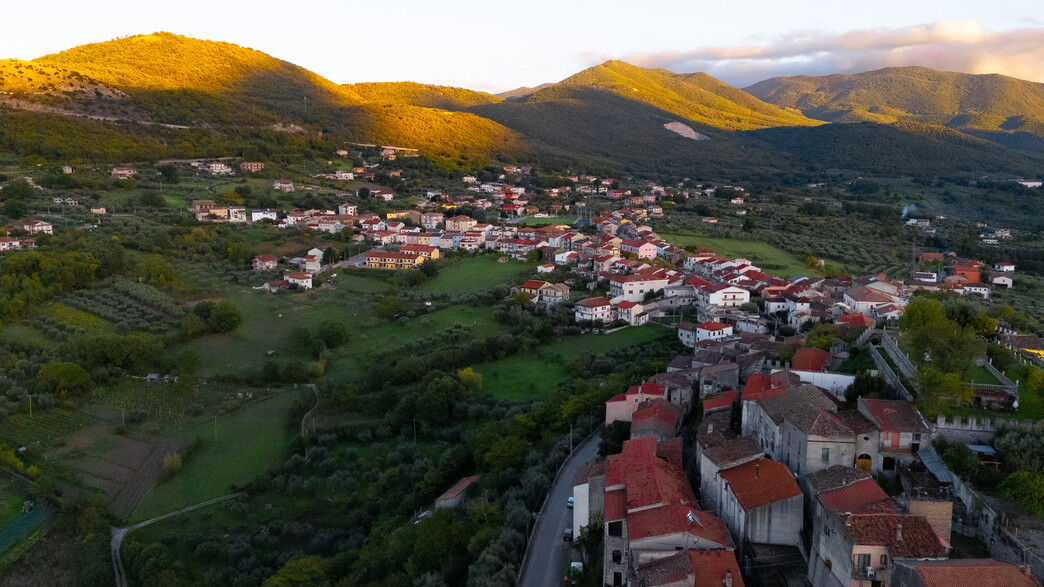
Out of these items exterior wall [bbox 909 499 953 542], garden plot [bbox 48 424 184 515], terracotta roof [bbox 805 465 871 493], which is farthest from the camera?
garden plot [bbox 48 424 184 515]

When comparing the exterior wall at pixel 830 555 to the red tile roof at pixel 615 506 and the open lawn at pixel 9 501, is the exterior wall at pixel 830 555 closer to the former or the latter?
the red tile roof at pixel 615 506

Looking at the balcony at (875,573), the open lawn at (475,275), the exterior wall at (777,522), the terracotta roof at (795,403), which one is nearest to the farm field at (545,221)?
the open lawn at (475,275)

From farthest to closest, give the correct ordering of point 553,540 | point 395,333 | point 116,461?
point 395,333 → point 116,461 → point 553,540

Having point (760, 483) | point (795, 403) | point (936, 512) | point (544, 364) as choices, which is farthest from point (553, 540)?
point (544, 364)

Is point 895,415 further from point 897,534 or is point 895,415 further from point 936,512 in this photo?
point 897,534

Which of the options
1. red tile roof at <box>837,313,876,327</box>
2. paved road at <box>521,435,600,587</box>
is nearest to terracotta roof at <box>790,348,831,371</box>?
paved road at <box>521,435,600,587</box>

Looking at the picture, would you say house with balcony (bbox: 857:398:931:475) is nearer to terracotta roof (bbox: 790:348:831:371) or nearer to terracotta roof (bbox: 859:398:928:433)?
terracotta roof (bbox: 859:398:928:433)

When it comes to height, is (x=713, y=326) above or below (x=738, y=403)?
below
